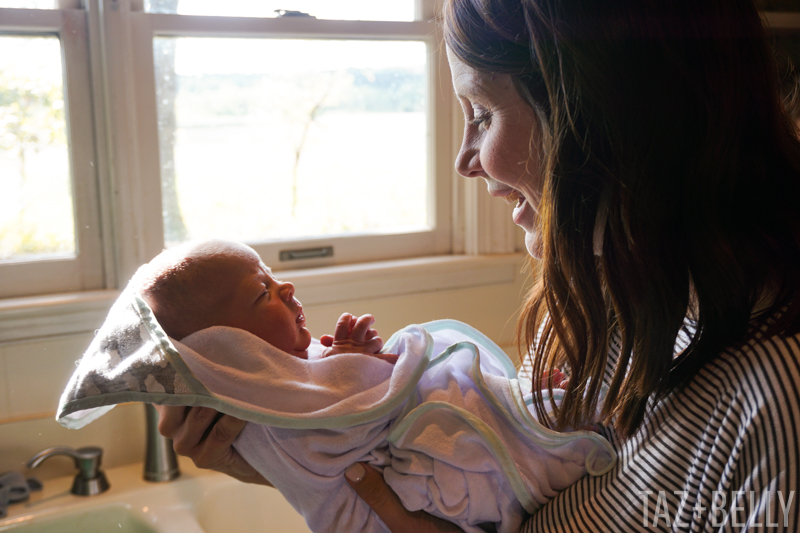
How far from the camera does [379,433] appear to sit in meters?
0.93

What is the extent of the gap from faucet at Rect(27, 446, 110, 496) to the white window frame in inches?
14.8

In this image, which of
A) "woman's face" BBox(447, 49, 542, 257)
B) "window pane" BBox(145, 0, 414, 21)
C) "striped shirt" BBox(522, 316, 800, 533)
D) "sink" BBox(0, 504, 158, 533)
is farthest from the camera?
"window pane" BBox(145, 0, 414, 21)

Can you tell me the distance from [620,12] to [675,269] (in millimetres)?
298

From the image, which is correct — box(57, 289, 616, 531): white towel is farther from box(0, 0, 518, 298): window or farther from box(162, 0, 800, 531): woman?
box(0, 0, 518, 298): window

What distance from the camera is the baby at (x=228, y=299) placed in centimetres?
92

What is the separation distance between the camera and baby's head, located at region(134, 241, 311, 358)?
92 cm

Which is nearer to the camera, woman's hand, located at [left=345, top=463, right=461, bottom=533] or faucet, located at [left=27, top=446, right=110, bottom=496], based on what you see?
woman's hand, located at [left=345, top=463, right=461, bottom=533]

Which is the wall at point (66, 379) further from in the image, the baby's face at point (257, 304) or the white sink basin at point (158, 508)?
the baby's face at point (257, 304)

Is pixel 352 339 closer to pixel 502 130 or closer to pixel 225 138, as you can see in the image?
pixel 502 130

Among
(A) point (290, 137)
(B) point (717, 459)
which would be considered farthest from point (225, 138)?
(B) point (717, 459)

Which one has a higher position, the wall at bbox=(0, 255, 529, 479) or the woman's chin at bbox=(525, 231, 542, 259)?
the woman's chin at bbox=(525, 231, 542, 259)

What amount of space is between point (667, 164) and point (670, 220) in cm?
6

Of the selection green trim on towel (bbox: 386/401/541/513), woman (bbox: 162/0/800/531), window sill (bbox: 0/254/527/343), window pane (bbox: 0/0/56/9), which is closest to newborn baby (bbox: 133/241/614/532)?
green trim on towel (bbox: 386/401/541/513)

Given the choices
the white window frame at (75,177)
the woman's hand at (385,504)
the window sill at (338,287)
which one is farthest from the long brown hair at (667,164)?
the white window frame at (75,177)
